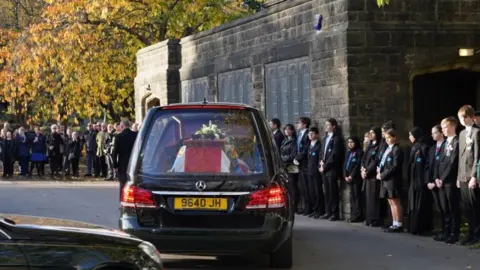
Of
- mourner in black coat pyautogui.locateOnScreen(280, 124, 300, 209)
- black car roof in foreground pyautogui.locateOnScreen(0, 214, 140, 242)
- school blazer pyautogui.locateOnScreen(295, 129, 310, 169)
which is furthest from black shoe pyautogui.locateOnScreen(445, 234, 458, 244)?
black car roof in foreground pyautogui.locateOnScreen(0, 214, 140, 242)

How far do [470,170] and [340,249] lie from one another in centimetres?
198

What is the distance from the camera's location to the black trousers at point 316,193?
1581 centimetres

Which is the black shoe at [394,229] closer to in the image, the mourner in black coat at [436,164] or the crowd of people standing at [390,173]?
the crowd of people standing at [390,173]

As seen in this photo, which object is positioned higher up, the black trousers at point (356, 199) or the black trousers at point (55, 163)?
the black trousers at point (55, 163)

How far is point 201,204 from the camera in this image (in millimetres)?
9281

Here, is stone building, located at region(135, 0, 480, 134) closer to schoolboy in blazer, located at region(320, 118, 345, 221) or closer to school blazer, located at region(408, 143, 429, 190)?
schoolboy in blazer, located at region(320, 118, 345, 221)

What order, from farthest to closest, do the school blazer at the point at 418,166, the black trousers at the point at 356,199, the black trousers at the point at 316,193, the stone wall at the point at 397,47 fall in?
the black trousers at the point at 316,193, the stone wall at the point at 397,47, the black trousers at the point at 356,199, the school blazer at the point at 418,166

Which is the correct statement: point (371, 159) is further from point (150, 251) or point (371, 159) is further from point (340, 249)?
point (150, 251)

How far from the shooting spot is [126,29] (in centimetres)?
3219

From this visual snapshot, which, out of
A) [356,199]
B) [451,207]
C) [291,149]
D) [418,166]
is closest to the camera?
[451,207]

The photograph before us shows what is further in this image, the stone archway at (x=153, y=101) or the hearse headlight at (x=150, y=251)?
the stone archway at (x=153, y=101)

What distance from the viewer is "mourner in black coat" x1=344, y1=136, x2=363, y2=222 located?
1472cm

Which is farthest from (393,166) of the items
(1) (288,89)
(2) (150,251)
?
(2) (150,251)

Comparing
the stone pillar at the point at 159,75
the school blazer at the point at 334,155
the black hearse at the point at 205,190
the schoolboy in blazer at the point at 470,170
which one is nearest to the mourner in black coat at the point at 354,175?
the school blazer at the point at 334,155
